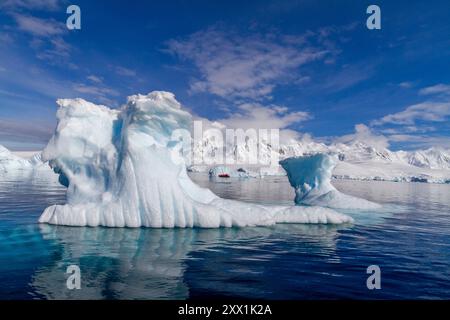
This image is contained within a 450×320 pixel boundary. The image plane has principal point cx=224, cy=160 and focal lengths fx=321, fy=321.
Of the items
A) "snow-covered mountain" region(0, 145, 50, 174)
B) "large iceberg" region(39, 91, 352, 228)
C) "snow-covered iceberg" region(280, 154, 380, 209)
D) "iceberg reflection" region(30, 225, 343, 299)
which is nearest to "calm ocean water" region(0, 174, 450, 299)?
"iceberg reflection" region(30, 225, 343, 299)

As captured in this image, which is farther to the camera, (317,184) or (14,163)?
(14,163)

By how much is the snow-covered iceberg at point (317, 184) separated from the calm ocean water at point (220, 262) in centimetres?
1045

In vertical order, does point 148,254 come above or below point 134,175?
below

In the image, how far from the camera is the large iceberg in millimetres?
16250

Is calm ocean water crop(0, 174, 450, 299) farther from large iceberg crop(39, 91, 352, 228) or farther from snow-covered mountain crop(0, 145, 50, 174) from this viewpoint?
snow-covered mountain crop(0, 145, 50, 174)

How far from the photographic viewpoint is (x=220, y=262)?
10.9 m

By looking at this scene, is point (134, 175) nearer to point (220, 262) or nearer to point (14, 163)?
point (220, 262)

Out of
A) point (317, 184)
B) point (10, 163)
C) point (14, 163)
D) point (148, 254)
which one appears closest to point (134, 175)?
point (148, 254)

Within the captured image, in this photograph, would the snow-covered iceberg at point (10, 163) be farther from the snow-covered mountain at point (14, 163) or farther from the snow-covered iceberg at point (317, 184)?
the snow-covered iceberg at point (317, 184)

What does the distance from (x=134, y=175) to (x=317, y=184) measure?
64.9ft

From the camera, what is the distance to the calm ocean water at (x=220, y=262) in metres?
8.27

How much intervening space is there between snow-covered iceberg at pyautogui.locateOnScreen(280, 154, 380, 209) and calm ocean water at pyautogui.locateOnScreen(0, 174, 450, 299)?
34.3 feet
